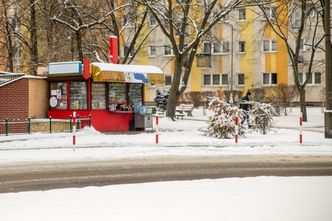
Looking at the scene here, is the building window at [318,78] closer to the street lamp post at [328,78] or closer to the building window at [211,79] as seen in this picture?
the building window at [211,79]

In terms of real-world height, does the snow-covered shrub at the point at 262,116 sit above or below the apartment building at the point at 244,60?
below

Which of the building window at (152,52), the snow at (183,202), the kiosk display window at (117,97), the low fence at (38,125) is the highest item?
the building window at (152,52)

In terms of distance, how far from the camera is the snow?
776cm

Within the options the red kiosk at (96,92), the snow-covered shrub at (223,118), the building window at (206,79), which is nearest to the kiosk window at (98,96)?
the red kiosk at (96,92)

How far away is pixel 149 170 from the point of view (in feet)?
42.4

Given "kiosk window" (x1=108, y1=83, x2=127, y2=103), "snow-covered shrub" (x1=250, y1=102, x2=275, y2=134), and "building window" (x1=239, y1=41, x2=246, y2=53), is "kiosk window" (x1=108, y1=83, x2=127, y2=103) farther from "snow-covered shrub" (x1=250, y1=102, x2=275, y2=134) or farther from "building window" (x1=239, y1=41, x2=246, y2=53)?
"building window" (x1=239, y1=41, x2=246, y2=53)

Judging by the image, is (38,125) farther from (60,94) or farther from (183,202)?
(183,202)

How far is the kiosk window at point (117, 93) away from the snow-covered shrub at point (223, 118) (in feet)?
15.5

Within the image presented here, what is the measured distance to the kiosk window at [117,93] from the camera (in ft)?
79.5

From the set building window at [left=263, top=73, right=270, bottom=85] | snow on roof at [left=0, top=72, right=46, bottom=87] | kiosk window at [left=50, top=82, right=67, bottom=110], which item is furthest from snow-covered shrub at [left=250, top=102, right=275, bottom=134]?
building window at [left=263, top=73, right=270, bottom=85]

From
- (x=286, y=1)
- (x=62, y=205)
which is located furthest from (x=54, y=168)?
(x=286, y=1)

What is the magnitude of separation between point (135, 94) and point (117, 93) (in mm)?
1189

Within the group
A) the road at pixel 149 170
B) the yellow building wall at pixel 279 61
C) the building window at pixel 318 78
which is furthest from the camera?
the yellow building wall at pixel 279 61

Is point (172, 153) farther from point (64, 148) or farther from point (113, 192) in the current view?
point (113, 192)
